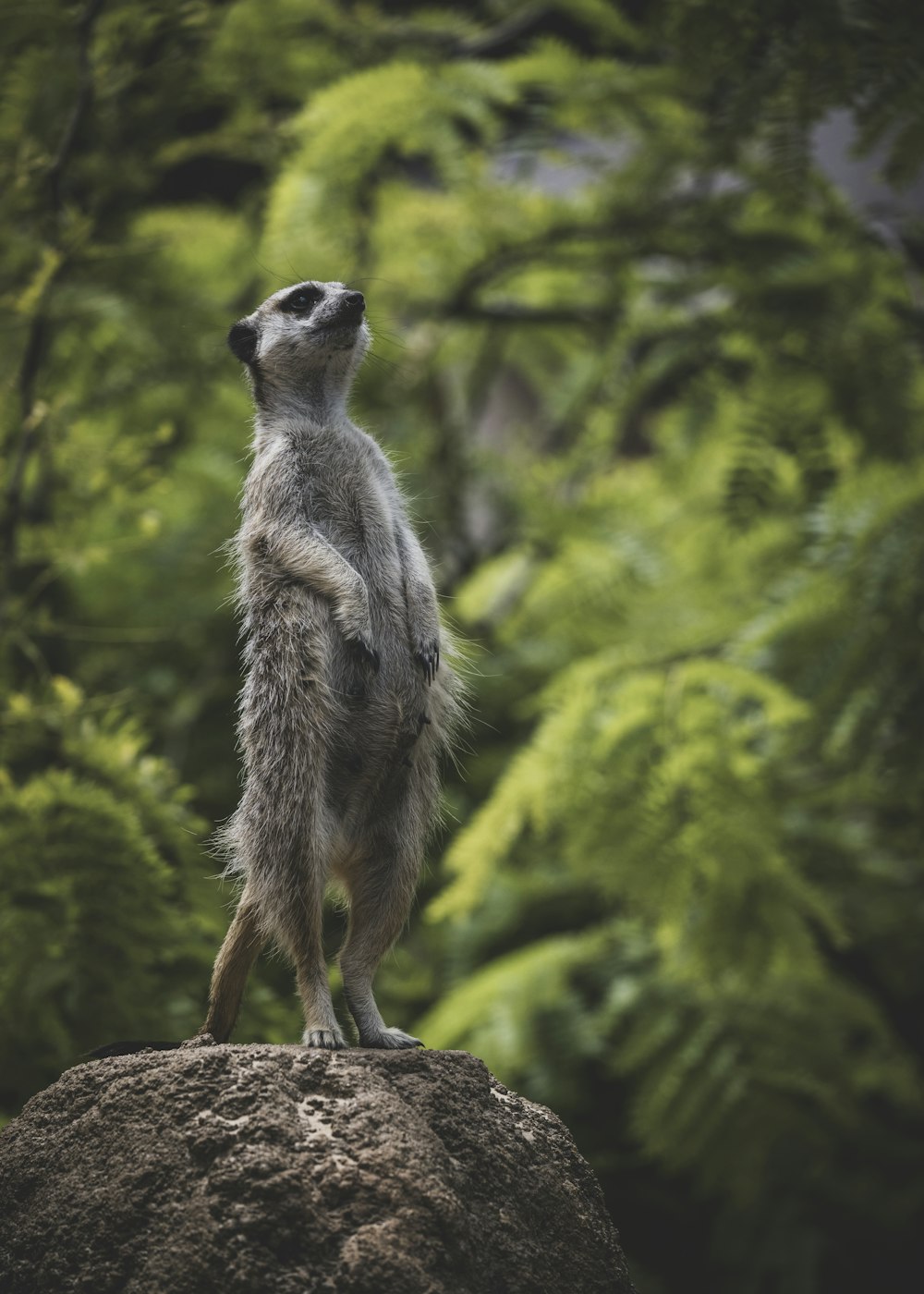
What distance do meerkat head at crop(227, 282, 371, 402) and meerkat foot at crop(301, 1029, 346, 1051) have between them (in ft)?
Result: 4.87

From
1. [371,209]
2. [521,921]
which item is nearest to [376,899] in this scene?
[371,209]

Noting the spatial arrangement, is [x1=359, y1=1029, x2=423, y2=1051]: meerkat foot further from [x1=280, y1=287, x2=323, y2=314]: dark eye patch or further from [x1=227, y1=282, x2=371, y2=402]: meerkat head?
[x1=280, y1=287, x2=323, y2=314]: dark eye patch

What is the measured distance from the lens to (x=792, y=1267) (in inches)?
290

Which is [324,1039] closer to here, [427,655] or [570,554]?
[427,655]

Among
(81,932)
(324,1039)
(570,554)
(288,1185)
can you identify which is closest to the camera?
(288,1185)

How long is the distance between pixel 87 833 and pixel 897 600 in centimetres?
313

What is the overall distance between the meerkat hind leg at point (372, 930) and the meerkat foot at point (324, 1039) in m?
0.16

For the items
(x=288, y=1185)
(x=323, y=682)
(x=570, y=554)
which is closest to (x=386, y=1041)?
(x=288, y=1185)

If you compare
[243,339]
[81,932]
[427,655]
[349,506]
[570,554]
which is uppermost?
[243,339]

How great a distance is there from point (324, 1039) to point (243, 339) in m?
1.64

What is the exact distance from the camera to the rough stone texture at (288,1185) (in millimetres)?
2221

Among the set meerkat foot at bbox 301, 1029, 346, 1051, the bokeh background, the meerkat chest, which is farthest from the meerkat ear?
meerkat foot at bbox 301, 1029, 346, 1051

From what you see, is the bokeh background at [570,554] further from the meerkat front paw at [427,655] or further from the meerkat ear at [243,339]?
the meerkat front paw at [427,655]

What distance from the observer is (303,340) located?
2955 millimetres
